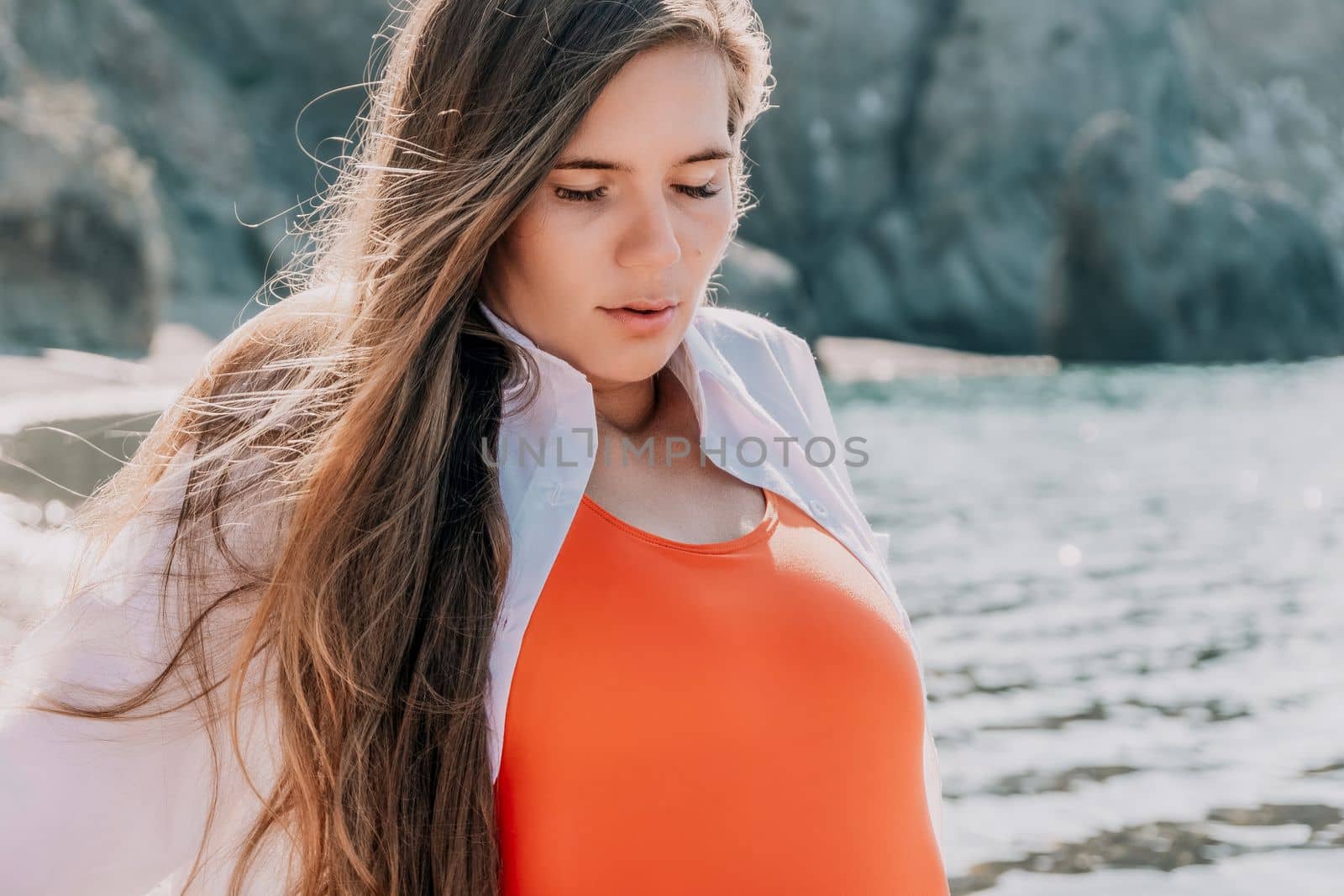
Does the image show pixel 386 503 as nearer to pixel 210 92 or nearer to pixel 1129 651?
pixel 1129 651

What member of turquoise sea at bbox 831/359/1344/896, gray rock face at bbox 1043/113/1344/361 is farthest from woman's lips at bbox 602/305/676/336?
gray rock face at bbox 1043/113/1344/361

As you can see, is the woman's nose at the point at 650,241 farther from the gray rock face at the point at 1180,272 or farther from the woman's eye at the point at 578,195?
the gray rock face at the point at 1180,272

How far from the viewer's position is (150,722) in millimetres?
1656

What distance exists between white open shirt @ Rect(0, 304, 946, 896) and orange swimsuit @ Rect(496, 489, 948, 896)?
0.05 m

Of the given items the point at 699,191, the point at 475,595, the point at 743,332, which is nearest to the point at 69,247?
the point at 743,332

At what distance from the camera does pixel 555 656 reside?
175cm

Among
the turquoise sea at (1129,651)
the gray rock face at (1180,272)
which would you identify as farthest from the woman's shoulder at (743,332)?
the gray rock face at (1180,272)

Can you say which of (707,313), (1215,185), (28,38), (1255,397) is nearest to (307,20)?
(28,38)

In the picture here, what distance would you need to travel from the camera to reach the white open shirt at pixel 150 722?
1555 millimetres

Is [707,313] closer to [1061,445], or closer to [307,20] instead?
[1061,445]

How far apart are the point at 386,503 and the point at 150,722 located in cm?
36

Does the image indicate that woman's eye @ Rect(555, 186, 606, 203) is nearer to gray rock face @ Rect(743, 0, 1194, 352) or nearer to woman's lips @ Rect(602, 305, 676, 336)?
woman's lips @ Rect(602, 305, 676, 336)

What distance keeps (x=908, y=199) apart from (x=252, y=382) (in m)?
38.2

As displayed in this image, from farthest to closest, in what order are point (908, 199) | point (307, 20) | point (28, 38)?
1. point (908, 199)
2. point (307, 20)
3. point (28, 38)
